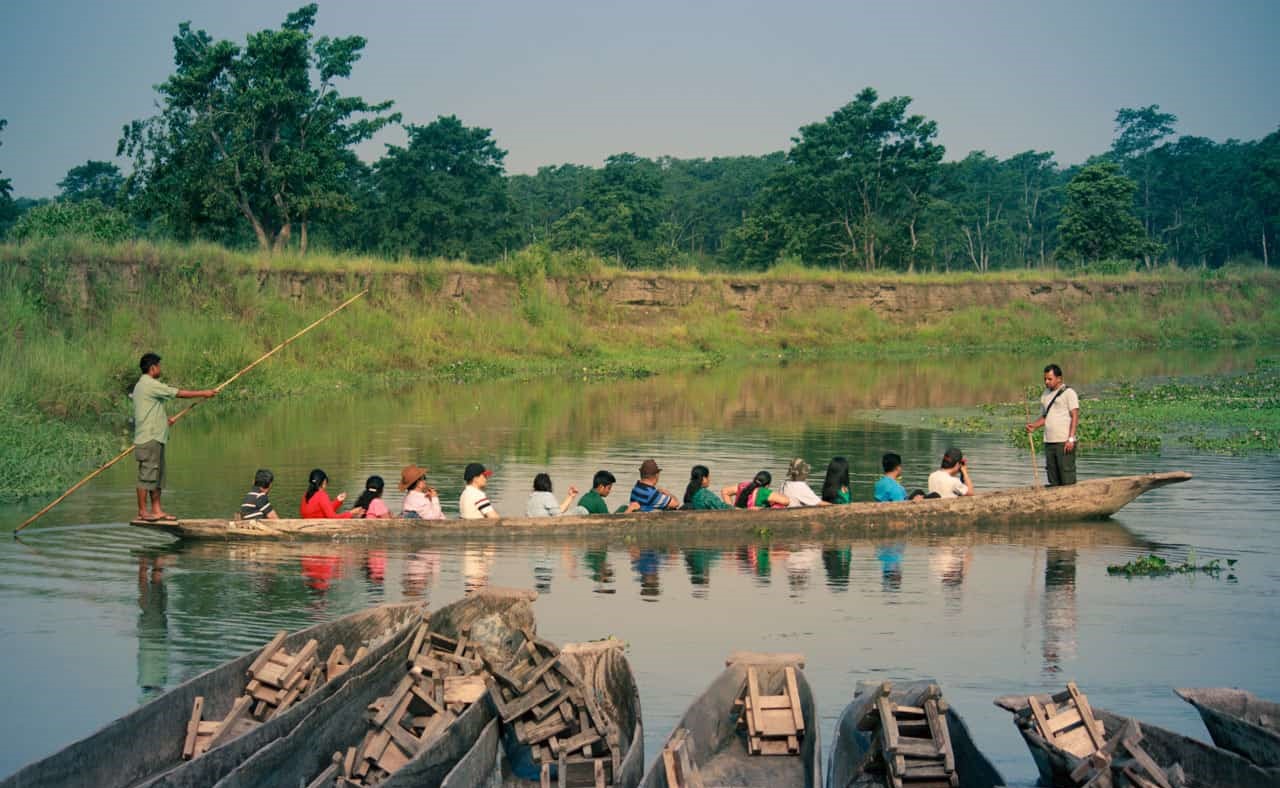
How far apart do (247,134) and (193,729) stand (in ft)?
111

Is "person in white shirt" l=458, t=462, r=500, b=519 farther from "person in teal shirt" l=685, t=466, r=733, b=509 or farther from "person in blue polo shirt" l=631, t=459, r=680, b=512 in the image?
"person in teal shirt" l=685, t=466, r=733, b=509

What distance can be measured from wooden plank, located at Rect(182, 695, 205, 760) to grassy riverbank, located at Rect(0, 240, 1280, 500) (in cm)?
998

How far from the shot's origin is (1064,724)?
23.0 ft

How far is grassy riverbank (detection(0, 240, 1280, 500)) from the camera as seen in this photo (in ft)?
76.6

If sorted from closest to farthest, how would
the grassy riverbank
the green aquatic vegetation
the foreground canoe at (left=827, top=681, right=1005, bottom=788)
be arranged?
the foreground canoe at (left=827, top=681, right=1005, bottom=788)
the green aquatic vegetation
the grassy riverbank

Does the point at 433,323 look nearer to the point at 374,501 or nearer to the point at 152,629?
the point at 374,501

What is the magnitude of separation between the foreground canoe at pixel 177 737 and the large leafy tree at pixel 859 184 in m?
49.1

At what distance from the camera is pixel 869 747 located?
7.07m

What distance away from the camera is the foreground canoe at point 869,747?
6.73 metres

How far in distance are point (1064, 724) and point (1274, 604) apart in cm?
510

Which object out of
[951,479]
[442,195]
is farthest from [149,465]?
[442,195]

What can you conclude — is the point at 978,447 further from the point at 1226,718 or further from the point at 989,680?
the point at 1226,718

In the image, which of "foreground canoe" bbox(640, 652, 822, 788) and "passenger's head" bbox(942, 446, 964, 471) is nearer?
"foreground canoe" bbox(640, 652, 822, 788)

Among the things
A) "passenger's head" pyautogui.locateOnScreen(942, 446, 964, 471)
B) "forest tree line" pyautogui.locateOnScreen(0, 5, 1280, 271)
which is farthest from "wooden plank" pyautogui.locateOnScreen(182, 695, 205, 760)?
"forest tree line" pyautogui.locateOnScreen(0, 5, 1280, 271)
